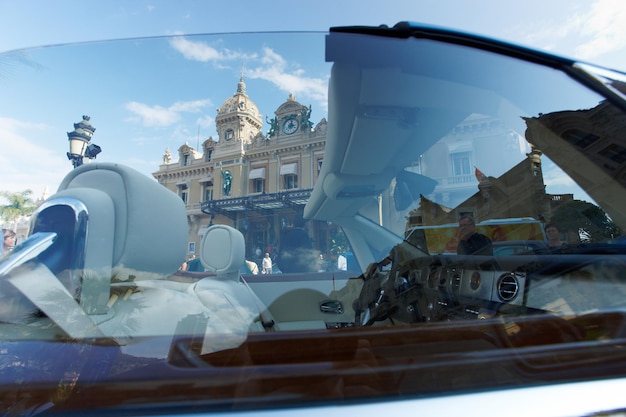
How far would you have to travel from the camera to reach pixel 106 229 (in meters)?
0.85

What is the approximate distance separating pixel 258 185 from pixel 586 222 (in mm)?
1209

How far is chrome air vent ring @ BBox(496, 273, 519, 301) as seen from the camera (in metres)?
1.05

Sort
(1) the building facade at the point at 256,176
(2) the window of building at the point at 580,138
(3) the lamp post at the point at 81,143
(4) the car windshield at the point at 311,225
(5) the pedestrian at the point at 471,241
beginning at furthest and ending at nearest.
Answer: (5) the pedestrian at the point at 471,241, (2) the window of building at the point at 580,138, (1) the building facade at the point at 256,176, (3) the lamp post at the point at 81,143, (4) the car windshield at the point at 311,225

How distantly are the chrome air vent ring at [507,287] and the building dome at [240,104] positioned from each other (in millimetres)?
1039

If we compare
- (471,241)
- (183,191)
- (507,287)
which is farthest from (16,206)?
(471,241)

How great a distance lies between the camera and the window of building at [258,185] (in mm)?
1073

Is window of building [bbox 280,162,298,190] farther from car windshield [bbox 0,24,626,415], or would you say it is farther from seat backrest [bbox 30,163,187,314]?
seat backrest [bbox 30,163,187,314]

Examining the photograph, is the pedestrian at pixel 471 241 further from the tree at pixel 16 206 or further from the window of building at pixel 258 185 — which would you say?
the tree at pixel 16 206

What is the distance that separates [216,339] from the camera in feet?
2.48

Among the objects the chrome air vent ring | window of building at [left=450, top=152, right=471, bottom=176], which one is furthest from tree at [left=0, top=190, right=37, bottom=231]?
the chrome air vent ring

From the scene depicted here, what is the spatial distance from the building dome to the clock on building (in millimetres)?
102

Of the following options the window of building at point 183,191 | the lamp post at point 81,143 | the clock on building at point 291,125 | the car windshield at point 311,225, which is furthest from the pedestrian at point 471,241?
the lamp post at point 81,143

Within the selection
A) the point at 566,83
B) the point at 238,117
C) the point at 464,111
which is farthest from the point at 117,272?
the point at 566,83

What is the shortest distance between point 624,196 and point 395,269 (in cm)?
98
